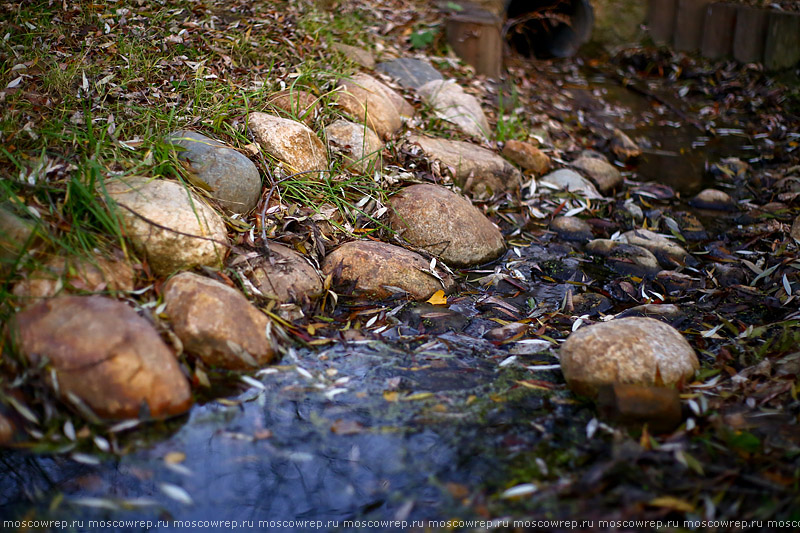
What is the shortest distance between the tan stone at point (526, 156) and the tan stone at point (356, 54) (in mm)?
1340

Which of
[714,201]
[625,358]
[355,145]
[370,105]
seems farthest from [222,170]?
[714,201]

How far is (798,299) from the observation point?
2.88 m

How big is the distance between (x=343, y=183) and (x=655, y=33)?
17.5 ft

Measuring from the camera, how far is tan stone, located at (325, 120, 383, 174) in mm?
3506

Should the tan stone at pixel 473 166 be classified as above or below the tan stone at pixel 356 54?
below

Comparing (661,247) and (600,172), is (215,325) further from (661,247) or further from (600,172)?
(600,172)

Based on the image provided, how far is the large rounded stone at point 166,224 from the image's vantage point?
2457 mm

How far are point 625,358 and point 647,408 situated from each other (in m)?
0.22

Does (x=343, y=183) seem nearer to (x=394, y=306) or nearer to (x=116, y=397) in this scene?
(x=394, y=306)

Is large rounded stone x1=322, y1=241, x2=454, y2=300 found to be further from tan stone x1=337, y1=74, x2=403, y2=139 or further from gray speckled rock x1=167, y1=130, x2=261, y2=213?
tan stone x1=337, y1=74, x2=403, y2=139

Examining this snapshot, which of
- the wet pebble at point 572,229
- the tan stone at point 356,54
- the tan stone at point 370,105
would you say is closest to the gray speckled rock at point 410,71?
the tan stone at point 356,54

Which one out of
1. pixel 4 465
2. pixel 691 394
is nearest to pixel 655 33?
pixel 691 394

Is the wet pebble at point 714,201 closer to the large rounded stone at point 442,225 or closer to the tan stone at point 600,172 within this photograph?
the tan stone at point 600,172

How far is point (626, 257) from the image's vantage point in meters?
3.43
